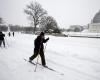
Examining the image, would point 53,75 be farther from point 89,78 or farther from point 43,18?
point 43,18

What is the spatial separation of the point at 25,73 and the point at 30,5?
47.8m

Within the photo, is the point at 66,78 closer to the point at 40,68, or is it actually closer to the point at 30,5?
the point at 40,68

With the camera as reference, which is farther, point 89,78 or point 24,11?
point 24,11

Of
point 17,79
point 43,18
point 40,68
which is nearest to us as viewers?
point 17,79

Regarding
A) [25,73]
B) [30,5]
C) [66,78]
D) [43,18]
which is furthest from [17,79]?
[30,5]

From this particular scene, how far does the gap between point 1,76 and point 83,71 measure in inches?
153

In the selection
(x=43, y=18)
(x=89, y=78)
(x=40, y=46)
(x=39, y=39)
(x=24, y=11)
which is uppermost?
(x=24, y=11)

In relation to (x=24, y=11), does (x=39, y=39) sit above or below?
below

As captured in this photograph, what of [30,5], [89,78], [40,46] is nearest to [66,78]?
[89,78]

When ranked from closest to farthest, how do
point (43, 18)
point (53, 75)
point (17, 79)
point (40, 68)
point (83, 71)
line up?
point (17, 79)
point (53, 75)
point (83, 71)
point (40, 68)
point (43, 18)

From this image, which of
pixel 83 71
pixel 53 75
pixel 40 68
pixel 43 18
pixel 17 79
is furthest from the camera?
pixel 43 18

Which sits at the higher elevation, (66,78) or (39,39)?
(39,39)

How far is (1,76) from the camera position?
5.06 meters

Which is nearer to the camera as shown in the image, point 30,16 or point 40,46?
point 40,46
